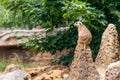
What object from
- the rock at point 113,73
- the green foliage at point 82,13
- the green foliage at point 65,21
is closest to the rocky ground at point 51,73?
the green foliage at point 65,21

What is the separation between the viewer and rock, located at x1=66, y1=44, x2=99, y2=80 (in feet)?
14.3

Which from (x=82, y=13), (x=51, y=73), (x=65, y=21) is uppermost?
(x=82, y=13)

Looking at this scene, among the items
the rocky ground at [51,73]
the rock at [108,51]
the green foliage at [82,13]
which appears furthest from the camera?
the rocky ground at [51,73]

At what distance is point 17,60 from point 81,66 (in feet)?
18.9

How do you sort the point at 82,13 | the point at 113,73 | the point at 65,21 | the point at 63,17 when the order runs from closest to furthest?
the point at 113,73 < the point at 82,13 < the point at 63,17 < the point at 65,21

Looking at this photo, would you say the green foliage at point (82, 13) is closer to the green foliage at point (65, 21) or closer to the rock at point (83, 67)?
the green foliage at point (65, 21)

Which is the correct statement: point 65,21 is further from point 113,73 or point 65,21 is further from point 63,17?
point 113,73

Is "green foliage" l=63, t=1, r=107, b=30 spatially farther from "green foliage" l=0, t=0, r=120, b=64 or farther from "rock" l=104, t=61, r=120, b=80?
"rock" l=104, t=61, r=120, b=80

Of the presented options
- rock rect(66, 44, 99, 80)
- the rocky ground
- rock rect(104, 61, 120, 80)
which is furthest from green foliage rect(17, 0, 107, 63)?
rock rect(104, 61, 120, 80)

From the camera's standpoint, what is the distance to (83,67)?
4.45 m


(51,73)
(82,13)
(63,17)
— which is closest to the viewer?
(82,13)

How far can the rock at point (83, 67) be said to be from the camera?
437 centimetres

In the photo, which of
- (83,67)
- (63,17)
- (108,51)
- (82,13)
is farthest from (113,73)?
(63,17)

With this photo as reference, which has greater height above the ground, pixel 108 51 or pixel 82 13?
pixel 82 13
